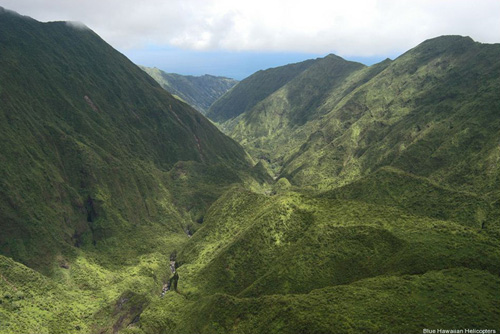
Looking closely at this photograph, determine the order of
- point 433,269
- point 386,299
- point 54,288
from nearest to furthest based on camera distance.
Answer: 1. point 386,299
2. point 433,269
3. point 54,288

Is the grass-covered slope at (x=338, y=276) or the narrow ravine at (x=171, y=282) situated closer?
the grass-covered slope at (x=338, y=276)

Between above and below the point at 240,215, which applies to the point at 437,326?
below

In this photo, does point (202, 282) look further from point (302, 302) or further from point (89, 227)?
point (89, 227)

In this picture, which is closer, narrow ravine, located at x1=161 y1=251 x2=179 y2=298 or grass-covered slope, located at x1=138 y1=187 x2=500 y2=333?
grass-covered slope, located at x1=138 y1=187 x2=500 y2=333

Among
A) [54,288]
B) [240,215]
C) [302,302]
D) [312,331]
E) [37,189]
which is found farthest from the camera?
[240,215]

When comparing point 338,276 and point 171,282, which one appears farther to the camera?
point 171,282

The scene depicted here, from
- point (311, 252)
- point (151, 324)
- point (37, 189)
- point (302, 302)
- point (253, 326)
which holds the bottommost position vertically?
point (151, 324)

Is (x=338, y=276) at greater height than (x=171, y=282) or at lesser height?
greater

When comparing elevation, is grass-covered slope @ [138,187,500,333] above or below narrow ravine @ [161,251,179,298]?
above

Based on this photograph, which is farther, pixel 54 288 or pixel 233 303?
pixel 54 288

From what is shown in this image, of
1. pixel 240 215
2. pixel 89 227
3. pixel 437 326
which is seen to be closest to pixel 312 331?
pixel 437 326

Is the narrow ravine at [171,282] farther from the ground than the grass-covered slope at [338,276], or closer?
closer
